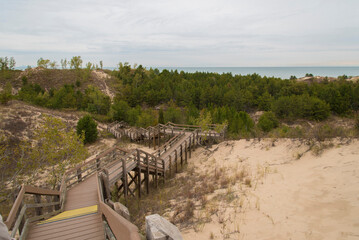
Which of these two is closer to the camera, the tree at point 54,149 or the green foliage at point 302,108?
the tree at point 54,149

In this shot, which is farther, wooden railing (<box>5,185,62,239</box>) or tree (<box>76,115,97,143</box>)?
tree (<box>76,115,97,143</box>)

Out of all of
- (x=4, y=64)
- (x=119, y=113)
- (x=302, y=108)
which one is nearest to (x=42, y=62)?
(x=4, y=64)

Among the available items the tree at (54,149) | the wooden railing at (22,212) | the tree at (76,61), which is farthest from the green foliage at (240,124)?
the tree at (76,61)

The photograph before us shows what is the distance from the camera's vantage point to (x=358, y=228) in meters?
5.06

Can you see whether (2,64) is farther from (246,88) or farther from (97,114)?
(246,88)

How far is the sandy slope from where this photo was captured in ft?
18.3

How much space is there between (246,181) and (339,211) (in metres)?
3.63

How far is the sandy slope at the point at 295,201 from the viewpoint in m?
5.57

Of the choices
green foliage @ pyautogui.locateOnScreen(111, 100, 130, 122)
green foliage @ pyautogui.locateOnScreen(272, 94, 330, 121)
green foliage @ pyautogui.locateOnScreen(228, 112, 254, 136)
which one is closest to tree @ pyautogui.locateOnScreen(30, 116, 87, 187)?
Result: green foliage @ pyautogui.locateOnScreen(228, 112, 254, 136)

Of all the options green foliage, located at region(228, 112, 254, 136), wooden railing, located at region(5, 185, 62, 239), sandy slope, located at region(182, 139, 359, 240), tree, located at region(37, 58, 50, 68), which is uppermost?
tree, located at region(37, 58, 50, 68)

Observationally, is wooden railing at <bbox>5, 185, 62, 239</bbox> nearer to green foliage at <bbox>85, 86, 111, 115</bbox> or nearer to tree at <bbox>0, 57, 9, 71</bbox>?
green foliage at <bbox>85, 86, 111, 115</bbox>

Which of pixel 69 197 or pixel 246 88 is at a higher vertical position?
pixel 246 88

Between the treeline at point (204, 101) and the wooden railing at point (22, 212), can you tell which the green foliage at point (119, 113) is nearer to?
the treeline at point (204, 101)

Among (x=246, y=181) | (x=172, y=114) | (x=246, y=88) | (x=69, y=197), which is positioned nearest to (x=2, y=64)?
(x=172, y=114)
